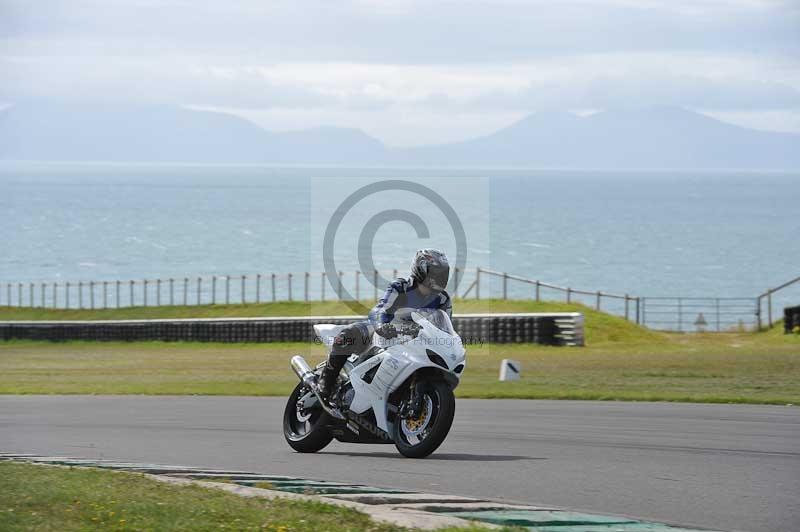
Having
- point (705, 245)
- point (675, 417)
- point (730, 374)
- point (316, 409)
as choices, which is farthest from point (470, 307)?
point (705, 245)

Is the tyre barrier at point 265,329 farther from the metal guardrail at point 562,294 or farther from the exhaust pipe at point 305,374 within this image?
the exhaust pipe at point 305,374

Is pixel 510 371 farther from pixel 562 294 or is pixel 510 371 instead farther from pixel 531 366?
pixel 562 294

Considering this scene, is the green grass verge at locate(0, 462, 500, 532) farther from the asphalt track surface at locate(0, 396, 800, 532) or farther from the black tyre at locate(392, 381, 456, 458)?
the black tyre at locate(392, 381, 456, 458)

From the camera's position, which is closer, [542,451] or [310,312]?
[542,451]

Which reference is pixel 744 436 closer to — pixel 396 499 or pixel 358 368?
pixel 358 368

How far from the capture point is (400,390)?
1109cm

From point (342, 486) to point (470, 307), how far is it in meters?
33.5

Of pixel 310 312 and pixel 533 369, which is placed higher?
pixel 310 312

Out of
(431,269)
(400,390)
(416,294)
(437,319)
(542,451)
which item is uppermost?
(431,269)

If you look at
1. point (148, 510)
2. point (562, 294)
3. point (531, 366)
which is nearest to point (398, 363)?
point (148, 510)

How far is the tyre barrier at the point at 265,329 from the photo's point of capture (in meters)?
34.6

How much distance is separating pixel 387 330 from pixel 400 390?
564mm

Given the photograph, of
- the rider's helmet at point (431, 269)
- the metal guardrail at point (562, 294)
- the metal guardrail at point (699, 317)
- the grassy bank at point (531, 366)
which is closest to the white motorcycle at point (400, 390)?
the rider's helmet at point (431, 269)

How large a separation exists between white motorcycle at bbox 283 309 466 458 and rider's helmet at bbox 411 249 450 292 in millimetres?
255
